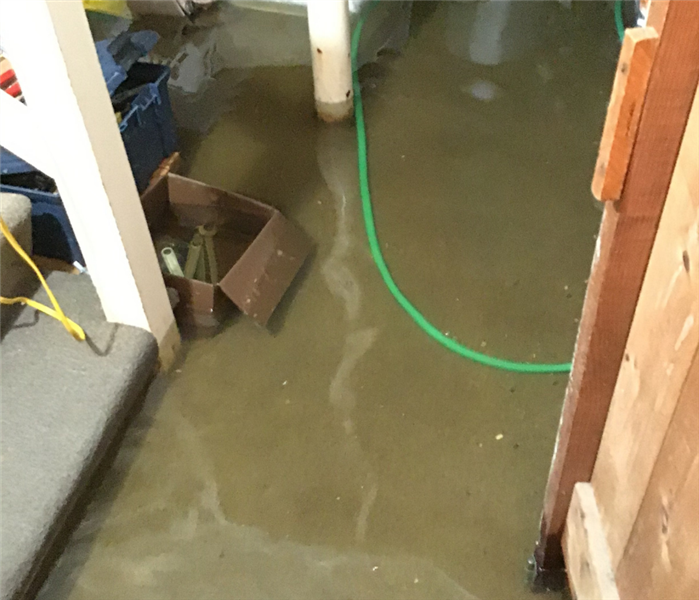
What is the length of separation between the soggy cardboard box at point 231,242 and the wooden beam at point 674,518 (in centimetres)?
98

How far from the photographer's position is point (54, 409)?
138cm

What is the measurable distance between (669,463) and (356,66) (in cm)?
194

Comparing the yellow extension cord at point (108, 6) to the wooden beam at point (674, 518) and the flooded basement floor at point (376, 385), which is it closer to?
the flooded basement floor at point (376, 385)

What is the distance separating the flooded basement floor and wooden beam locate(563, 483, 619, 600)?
18cm

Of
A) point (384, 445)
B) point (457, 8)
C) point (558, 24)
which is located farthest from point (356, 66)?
point (384, 445)

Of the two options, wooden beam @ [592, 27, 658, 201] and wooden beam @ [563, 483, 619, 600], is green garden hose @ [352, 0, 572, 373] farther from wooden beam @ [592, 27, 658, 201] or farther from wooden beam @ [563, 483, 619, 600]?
wooden beam @ [592, 27, 658, 201]

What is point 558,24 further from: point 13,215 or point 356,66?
point 13,215

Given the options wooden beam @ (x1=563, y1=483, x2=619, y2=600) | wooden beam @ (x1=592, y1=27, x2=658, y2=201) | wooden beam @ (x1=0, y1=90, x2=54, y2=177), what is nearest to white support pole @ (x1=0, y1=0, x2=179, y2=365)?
wooden beam @ (x1=0, y1=90, x2=54, y2=177)

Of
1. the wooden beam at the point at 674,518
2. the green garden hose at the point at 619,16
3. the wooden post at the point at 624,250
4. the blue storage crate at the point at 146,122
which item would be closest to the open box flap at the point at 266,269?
the blue storage crate at the point at 146,122

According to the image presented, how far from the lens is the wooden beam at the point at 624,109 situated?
2.00ft

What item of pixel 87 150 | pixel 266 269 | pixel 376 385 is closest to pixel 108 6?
pixel 266 269

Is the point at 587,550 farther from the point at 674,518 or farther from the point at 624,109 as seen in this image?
the point at 624,109

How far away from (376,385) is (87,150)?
0.76 metres

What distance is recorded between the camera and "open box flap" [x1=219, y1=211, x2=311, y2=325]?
5.21 ft
